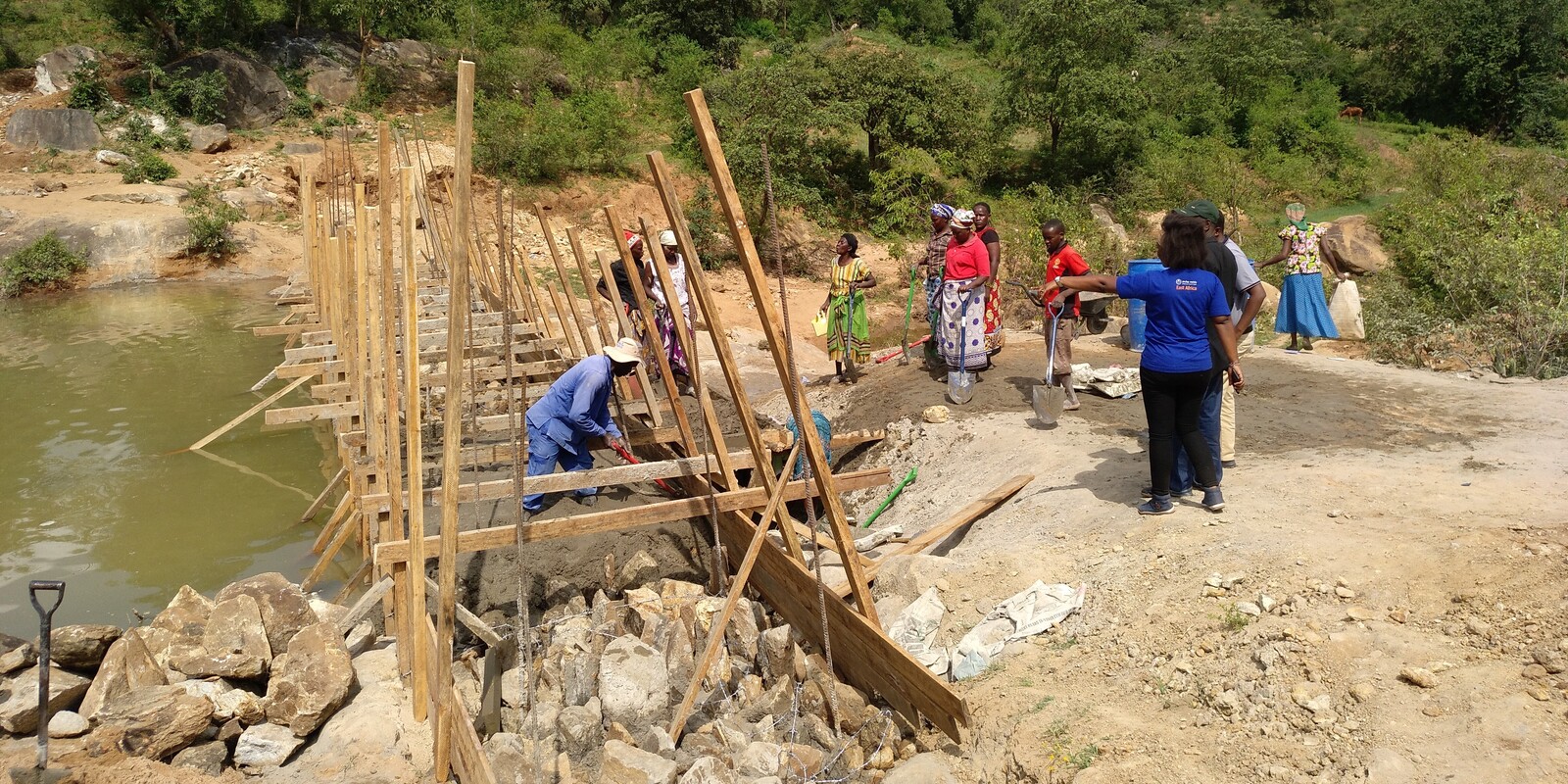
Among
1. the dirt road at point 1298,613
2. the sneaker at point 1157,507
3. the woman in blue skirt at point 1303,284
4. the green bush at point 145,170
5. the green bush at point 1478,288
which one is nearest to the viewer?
the dirt road at point 1298,613

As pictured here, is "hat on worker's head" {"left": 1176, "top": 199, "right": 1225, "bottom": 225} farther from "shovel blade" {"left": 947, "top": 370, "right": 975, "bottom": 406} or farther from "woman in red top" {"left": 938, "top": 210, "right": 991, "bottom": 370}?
"shovel blade" {"left": 947, "top": 370, "right": 975, "bottom": 406}

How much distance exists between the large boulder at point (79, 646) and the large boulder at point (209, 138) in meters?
18.7

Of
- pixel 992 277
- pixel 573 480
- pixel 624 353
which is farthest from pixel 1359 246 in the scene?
pixel 573 480

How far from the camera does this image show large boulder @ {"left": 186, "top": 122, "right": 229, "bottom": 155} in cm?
1923

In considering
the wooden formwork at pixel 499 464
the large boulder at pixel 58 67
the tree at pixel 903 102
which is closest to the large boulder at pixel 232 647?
the wooden formwork at pixel 499 464

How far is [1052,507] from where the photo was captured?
190 inches

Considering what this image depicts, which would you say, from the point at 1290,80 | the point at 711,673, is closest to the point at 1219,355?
the point at 711,673

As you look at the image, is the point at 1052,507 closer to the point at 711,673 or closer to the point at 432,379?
the point at 711,673

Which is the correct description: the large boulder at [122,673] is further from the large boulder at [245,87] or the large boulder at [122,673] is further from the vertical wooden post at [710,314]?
the large boulder at [245,87]

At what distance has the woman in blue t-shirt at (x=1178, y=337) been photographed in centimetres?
405

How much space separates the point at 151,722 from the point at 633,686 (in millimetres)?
1787

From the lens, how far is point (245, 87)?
20.7 metres

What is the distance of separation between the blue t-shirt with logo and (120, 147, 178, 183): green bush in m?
19.7

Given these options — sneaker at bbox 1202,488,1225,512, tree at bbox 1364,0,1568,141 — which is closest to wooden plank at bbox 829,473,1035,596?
sneaker at bbox 1202,488,1225,512
